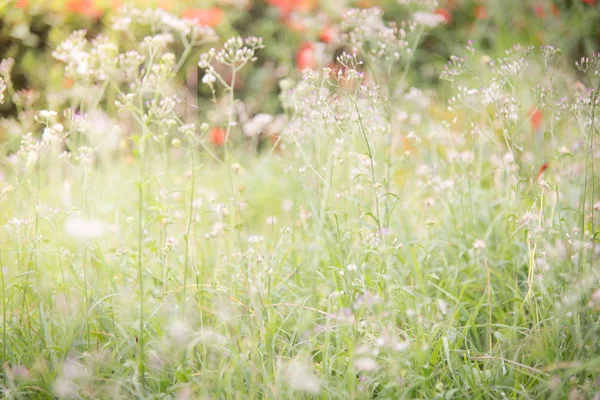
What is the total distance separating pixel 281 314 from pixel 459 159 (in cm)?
140

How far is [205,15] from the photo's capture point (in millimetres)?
4883

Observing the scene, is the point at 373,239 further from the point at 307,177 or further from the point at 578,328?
the point at 307,177

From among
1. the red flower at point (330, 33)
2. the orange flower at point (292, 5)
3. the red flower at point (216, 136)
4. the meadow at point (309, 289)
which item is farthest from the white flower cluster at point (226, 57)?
the orange flower at point (292, 5)

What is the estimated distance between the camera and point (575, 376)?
6.13ft

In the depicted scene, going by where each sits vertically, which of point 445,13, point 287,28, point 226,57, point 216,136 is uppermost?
point 226,57

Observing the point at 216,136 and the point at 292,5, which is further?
the point at 292,5

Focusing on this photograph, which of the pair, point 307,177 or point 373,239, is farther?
point 307,177

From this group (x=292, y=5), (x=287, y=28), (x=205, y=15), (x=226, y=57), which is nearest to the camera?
(x=226, y=57)

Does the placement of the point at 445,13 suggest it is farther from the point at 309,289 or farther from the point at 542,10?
the point at 309,289

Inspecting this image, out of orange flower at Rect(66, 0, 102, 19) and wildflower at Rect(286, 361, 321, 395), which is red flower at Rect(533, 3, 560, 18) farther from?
wildflower at Rect(286, 361, 321, 395)

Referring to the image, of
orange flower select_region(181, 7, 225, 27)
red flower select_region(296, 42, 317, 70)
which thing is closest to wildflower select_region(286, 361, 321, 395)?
red flower select_region(296, 42, 317, 70)

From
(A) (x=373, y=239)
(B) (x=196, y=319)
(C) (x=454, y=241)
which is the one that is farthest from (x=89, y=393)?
(C) (x=454, y=241)

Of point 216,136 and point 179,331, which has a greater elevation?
point 179,331

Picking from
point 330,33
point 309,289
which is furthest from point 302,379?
point 330,33
